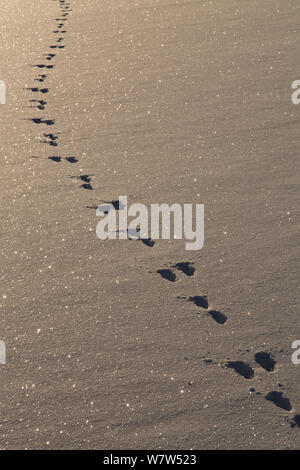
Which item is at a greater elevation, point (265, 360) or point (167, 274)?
point (167, 274)

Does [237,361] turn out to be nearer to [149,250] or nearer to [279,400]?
[279,400]

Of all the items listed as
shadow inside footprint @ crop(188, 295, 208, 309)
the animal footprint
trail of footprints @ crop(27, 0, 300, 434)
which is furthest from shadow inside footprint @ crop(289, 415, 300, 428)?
shadow inside footprint @ crop(188, 295, 208, 309)

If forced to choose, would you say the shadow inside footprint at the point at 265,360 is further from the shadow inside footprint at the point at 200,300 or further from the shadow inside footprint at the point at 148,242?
the shadow inside footprint at the point at 148,242

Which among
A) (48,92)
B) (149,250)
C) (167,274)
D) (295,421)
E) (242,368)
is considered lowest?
(295,421)

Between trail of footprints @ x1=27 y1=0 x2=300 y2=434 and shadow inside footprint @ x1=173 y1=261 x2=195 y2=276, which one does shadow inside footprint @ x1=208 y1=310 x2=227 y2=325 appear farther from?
shadow inside footprint @ x1=173 y1=261 x2=195 y2=276

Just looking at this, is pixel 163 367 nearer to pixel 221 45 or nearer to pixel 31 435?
pixel 31 435

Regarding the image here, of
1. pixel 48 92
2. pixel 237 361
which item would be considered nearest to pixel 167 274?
pixel 237 361
